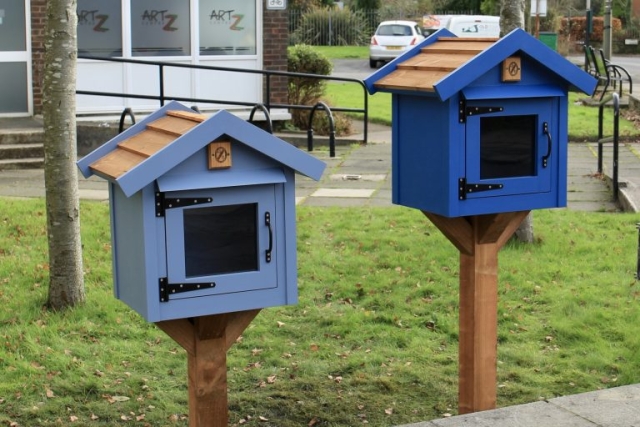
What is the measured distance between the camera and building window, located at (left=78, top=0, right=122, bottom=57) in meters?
14.6

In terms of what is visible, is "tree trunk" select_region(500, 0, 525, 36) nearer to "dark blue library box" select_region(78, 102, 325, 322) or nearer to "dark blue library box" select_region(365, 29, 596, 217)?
Result: "dark blue library box" select_region(365, 29, 596, 217)

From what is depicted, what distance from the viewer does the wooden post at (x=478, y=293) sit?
4.95m

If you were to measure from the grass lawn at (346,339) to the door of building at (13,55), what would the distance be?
234 inches

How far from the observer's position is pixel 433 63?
486 centimetres

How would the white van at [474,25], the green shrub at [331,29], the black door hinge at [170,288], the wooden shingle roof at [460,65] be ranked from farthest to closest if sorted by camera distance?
the green shrub at [331,29] → the white van at [474,25] → the wooden shingle roof at [460,65] → the black door hinge at [170,288]

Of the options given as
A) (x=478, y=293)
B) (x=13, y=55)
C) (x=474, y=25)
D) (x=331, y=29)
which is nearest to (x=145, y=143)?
(x=478, y=293)

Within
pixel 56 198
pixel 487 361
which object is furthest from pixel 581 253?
pixel 56 198

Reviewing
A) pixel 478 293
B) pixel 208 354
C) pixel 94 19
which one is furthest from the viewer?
pixel 94 19

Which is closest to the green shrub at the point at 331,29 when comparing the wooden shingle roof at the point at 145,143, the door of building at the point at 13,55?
the door of building at the point at 13,55

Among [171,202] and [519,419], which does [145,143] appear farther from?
[519,419]

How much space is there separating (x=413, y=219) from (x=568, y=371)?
315cm

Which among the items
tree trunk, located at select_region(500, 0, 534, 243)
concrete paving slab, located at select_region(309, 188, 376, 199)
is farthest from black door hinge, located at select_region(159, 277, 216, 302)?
concrete paving slab, located at select_region(309, 188, 376, 199)

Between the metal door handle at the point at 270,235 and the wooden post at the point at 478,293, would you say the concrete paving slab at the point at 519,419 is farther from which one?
the metal door handle at the point at 270,235

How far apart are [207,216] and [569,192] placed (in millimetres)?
7355
